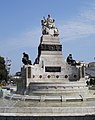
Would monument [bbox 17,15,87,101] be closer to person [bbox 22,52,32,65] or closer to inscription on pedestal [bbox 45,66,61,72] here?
inscription on pedestal [bbox 45,66,61,72]

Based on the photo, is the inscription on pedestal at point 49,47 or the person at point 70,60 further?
the person at point 70,60

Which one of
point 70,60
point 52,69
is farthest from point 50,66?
point 70,60

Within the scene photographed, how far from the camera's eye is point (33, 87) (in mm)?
32344

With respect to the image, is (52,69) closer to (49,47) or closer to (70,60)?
(49,47)

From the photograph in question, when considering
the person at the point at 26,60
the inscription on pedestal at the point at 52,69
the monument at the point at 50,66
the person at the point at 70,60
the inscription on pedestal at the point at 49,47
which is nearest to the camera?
the monument at the point at 50,66

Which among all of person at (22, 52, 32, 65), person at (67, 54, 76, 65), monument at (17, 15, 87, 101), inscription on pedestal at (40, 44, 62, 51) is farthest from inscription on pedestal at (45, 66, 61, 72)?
person at (67, 54, 76, 65)

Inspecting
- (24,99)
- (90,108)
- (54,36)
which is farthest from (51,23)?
(90,108)

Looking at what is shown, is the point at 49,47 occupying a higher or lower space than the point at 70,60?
higher

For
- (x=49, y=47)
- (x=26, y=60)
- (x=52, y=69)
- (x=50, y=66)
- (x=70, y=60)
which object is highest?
(x=49, y=47)

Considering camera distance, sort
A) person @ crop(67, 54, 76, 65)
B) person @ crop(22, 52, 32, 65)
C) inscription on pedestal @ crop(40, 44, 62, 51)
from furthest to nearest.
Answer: person @ crop(67, 54, 76, 65) < inscription on pedestal @ crop(40, 44, 62, 51) < person @ crop(22, 52, 32, 65)

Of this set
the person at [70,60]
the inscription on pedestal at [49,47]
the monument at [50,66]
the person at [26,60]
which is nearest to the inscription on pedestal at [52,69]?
the monument at [50,66]

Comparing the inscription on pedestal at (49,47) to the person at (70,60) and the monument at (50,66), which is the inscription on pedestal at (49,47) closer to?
the monument at (50,66)

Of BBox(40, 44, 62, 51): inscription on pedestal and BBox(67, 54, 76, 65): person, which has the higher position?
BBox(40, 44, 62, 51): inscription on pedestal

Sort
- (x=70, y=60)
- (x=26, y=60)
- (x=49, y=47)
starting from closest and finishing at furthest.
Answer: (x=26, y=60)
(x=49, y=47)
(x=70, y=60)
